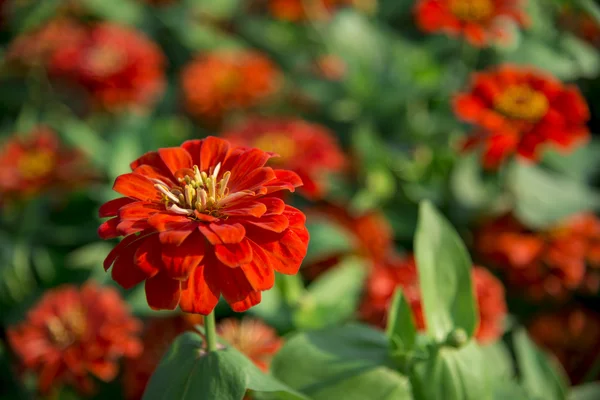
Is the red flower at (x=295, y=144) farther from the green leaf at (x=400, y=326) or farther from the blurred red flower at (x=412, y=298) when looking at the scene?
the green leaf at (x=400, y=326)

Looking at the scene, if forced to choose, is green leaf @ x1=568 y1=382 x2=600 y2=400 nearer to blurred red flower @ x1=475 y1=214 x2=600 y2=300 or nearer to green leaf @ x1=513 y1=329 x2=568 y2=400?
green leaf @ x1=513 y1=329 x2=568 y2=400

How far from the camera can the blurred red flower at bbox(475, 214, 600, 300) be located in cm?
95

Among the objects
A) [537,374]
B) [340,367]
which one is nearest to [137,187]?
[340,367]

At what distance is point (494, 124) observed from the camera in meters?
0.87

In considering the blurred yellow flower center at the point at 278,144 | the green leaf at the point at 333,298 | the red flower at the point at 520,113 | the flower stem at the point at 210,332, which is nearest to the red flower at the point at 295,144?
the blurred yellow flower center at the point at 278,144

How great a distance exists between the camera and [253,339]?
0.77 m

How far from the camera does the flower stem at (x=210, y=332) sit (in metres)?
0.52

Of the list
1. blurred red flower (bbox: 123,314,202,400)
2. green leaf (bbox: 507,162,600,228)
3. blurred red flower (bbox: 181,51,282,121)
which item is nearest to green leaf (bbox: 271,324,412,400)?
blurred red flower (bbox: 123,314,202,400)

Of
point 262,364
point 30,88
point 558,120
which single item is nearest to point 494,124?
point 558,120

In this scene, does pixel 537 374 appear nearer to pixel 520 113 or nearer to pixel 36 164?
pixel 520 113

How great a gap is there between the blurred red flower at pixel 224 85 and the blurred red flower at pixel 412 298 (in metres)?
0.60

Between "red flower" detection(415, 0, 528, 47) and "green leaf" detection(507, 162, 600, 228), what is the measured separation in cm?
23

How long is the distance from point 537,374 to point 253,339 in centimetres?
37

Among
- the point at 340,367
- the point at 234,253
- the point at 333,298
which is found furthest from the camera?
the point at 333,298
